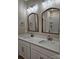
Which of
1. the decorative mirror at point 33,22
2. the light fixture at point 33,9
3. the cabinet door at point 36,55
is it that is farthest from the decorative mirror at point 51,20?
the cabinet door at point 36,55

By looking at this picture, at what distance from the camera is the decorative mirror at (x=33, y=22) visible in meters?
3.59

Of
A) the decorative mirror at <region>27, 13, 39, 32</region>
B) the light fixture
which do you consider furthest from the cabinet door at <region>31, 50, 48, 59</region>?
the light fixture

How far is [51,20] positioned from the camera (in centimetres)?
285

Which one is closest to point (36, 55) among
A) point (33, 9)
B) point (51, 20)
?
point (51, 20)

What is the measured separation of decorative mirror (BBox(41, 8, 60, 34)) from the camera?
2.63 m

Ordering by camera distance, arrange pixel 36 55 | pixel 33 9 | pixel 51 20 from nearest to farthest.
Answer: pixel 36 55 → pixel 51 20 → pixel 33 9

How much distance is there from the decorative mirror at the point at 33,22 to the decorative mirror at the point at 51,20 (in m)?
0.43

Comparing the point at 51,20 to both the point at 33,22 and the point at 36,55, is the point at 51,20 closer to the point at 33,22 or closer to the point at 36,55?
the point at 36,55

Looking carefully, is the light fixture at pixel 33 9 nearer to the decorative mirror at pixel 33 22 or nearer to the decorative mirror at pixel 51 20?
the decorative mirror at pixel 33 22

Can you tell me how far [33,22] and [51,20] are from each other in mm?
1175

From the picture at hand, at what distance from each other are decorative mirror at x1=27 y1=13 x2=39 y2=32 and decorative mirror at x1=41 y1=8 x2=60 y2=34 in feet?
1.42

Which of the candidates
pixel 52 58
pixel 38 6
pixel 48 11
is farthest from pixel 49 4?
pixel 52 58
